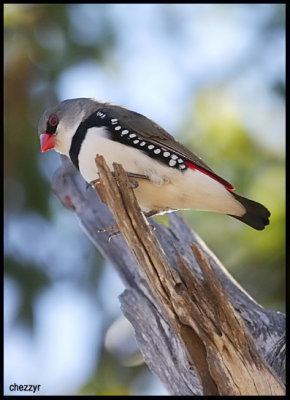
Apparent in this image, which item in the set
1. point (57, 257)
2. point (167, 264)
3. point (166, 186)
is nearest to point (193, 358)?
point (167, 264)

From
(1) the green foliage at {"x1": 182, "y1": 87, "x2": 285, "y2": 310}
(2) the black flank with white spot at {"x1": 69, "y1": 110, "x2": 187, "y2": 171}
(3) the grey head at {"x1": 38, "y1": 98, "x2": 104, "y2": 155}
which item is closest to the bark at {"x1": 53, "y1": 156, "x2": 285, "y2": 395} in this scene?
(2) the black flank with white spot at {"x1": 69, "y1": 110, "x2": 187, "y2": 171}

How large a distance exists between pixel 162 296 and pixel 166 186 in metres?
1.10

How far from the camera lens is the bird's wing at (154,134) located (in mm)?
5617

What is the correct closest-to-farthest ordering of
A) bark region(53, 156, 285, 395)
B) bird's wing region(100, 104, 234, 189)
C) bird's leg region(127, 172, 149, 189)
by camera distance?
1. bark region(53, 156, 285, 395)
2. bird's leg region(127, 172, 149, 189)
3. bird's wing region(100, 104, 234, 189)

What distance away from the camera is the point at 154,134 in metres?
5.68

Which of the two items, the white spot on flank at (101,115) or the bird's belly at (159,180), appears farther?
the white spot on flank at (101,115)

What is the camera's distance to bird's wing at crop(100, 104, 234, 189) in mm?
5617

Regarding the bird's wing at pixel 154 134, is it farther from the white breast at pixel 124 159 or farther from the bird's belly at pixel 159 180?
the white breast at pixel 124 159

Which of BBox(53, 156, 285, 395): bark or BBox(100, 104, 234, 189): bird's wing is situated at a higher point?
BBox(100, 104, 234, 189): bird's wing

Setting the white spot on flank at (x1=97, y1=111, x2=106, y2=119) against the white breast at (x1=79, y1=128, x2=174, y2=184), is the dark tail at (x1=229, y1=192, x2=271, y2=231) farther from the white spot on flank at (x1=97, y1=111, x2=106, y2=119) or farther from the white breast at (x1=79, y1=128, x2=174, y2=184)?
the white spot on flank at (x1=97, y1=111, x2=106, y2=119)

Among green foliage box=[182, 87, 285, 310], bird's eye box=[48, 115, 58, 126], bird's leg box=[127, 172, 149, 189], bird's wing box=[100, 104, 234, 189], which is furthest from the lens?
green foliage box=[182, 87, 285, 310]

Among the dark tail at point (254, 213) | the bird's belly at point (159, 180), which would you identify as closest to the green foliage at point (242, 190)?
the dark tail at point (254, 213)

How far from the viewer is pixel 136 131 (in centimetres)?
562
